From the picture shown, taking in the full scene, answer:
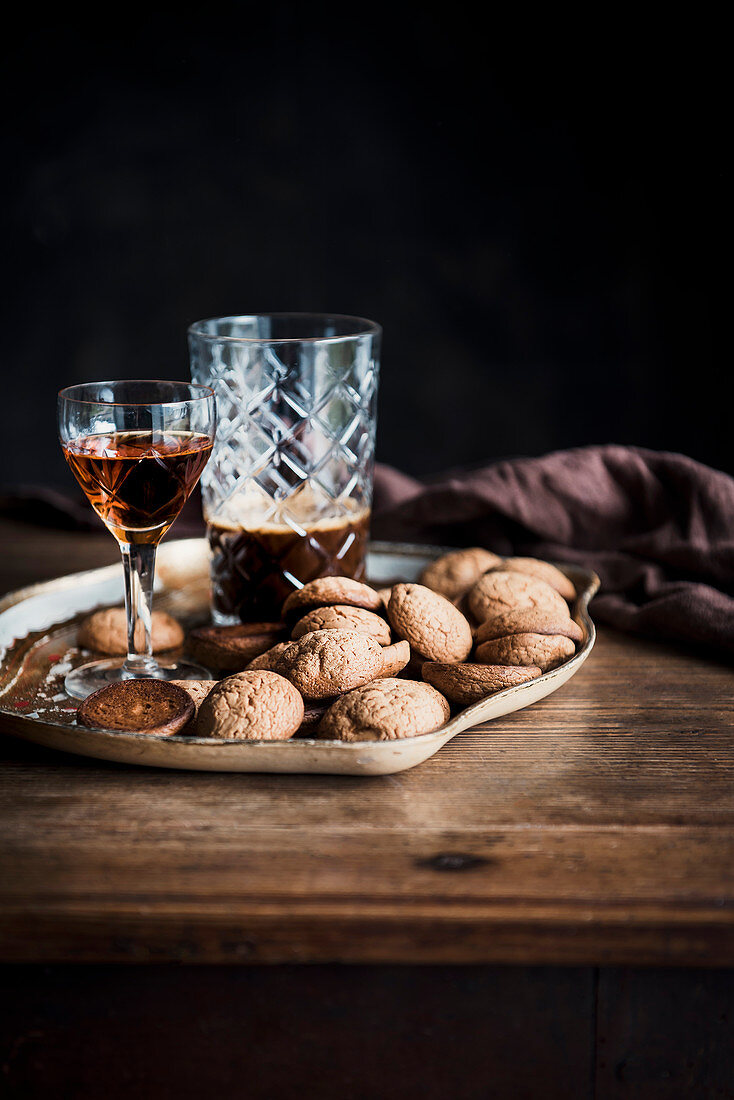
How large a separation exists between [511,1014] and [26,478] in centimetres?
176

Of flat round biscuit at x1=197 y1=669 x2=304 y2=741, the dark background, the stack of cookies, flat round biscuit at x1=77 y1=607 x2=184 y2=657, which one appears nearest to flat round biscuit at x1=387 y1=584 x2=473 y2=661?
the stack of cookies

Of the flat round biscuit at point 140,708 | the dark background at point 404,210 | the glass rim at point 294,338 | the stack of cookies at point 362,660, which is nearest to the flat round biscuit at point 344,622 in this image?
the stack of cookies at point 362,660

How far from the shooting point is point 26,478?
210 cm

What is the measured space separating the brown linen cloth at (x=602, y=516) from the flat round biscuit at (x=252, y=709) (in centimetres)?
41

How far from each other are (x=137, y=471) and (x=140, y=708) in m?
0.17

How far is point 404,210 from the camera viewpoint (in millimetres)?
1935

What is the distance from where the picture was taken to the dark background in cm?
182

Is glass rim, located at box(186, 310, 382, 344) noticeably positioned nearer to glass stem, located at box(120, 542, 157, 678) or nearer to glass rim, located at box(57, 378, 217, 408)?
glass rim, located at box(57, 378, 217, 408)

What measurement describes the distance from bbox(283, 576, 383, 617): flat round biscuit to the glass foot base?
10 cm

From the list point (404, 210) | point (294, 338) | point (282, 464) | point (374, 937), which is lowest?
point (374, 937)

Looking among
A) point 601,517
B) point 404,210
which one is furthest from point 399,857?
point 404,210

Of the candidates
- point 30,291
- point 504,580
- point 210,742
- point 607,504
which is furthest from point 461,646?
point 30,291

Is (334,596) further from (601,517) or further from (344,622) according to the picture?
(601,517)

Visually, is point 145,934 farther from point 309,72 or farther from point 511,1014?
point 309,72
